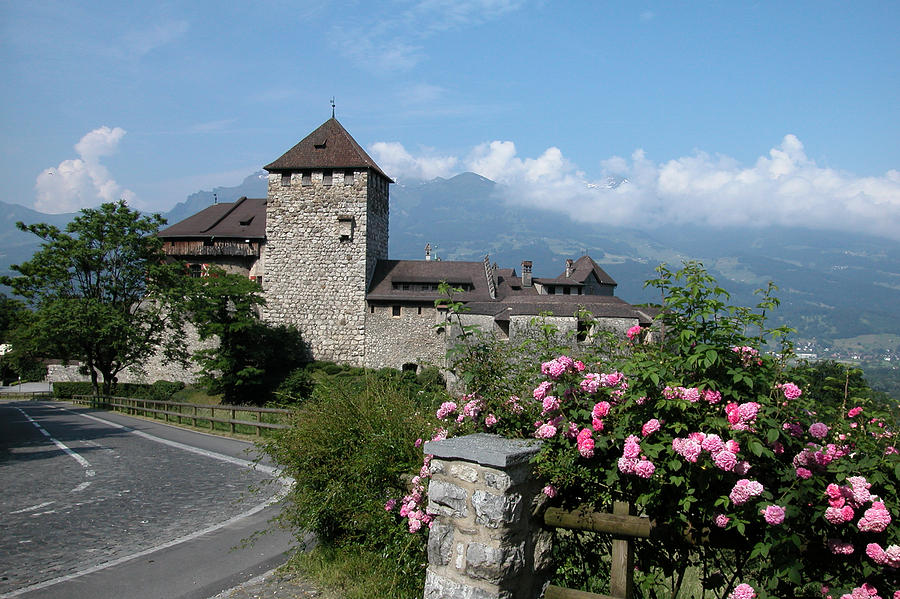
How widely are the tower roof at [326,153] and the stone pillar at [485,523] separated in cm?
3530

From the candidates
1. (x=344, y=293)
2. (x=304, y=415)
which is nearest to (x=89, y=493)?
(x=304, y=415)

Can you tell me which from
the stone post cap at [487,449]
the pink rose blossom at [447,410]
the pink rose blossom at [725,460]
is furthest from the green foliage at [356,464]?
the pink rose blossom at [725,460]

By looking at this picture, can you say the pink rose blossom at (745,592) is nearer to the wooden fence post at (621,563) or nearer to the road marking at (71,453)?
the wooden fence post at (621,563)

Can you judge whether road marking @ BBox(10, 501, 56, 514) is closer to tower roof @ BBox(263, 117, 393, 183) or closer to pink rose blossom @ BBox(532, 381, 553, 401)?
pink rose blossom @ BBox(532, 381, 553, 401)

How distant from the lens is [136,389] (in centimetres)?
3716

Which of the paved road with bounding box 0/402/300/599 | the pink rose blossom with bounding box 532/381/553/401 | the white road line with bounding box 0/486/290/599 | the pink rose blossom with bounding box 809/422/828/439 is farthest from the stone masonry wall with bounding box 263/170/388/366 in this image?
the pink rose blossom with bounding box 809/422/828/439

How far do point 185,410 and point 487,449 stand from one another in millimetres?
24184

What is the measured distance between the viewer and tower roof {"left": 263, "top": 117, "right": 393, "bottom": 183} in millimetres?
38562

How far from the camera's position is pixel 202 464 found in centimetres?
1236

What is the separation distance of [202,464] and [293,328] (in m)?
26.7

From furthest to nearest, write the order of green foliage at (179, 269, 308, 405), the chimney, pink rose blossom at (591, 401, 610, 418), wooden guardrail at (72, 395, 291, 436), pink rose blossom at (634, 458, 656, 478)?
the chimney, green foliage at (179, 269, 308, 405), wooden guardrail at (72, 395, 291, 436), pink rose blossom at (591, 401, 610, 418), pink rose blossom at (634, 458, 656, 478)

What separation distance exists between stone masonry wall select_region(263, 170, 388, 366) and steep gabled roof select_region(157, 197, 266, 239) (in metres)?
4.52

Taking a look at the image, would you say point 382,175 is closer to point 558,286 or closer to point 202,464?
point 558,286

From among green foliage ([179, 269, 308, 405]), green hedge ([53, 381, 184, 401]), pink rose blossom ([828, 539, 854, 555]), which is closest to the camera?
pink rose blossom ([828, 539, 854, 555])
